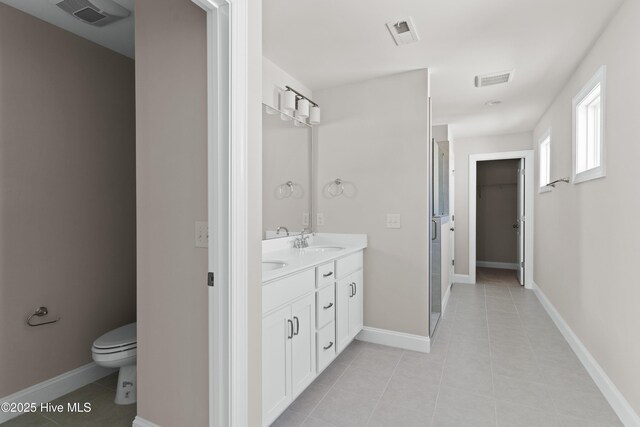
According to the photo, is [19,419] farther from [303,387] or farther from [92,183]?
[303,387]

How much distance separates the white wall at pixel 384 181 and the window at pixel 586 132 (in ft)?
3.83

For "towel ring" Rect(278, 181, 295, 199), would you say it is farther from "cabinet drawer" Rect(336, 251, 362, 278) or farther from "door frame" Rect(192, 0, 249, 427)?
"door frame" Rect(192, 0, 249, 427)

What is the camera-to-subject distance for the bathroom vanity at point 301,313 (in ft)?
5.57

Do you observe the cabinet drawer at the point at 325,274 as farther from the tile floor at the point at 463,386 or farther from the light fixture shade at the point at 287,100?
the light fixture shade at the point at 287,100

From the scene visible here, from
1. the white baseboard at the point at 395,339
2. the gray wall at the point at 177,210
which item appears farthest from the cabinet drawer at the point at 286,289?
the white baseboard at the point at 395,339

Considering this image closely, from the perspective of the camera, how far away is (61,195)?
2.26 metres

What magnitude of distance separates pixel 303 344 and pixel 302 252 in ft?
2.73

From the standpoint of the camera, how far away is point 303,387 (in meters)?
1.99

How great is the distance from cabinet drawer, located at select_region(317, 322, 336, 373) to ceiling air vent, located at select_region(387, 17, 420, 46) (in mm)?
2037

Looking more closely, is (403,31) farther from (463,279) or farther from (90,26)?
(463,279)

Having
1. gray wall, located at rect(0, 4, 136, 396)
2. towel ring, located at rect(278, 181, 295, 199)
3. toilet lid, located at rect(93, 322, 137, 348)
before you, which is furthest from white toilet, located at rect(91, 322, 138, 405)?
towel ring, located at rect(278, 181, 295, 199)

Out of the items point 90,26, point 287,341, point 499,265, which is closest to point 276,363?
point 287,341

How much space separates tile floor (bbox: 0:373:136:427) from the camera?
189 centimetres

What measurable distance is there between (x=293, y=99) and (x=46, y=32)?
67.1 inches
